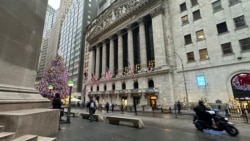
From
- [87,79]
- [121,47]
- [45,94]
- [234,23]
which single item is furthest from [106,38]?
[234,23]

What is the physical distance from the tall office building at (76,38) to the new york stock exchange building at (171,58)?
2671 centimetres

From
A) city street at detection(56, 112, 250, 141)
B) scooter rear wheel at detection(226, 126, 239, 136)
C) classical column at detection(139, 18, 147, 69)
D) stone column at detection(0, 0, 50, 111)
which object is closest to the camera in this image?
stone column at detection(0, 0, 50, 111)

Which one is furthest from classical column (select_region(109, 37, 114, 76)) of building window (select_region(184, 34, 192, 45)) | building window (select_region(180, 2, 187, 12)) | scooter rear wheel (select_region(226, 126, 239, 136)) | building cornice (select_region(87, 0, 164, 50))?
scooter rear wheel (select_region(226, 126, 239, 136))

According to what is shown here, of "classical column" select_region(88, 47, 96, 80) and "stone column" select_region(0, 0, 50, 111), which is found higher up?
"classical column" select_region(88, 47, 96, 80)

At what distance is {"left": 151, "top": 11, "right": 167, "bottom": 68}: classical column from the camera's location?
29500 millimetres

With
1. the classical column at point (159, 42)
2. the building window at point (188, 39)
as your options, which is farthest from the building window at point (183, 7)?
the building window at point (188, 39)

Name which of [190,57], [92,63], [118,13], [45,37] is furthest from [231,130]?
[45,37]

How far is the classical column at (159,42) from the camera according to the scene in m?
29.5

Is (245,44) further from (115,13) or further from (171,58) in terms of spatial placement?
(115,13)

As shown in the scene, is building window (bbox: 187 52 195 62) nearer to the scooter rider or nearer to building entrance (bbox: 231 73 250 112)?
building entrance (bbox: 231 73 250 112)

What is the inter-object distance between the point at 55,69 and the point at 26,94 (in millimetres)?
35152

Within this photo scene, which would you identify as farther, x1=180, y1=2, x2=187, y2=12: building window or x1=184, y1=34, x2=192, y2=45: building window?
x1=180, y1=2, x2=187, y2=12: building window

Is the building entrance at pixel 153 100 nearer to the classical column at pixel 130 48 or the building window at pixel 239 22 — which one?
the classical column at pixel 130 48

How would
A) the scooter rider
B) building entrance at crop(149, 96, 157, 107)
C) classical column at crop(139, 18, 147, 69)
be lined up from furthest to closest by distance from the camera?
classical column at crop(139, 18, 147, 69), building entrance at crop(149, 96, 157, 107), the scooter rider
